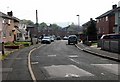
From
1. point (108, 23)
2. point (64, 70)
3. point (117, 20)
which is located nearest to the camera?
point (64, 70)

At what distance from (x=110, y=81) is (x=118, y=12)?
54245mm

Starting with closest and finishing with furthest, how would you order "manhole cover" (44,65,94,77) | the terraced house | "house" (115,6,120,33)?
1. "manhole cover" (44,65,94,77)
2. "house" (115,6,120,33)
3. the terraced house

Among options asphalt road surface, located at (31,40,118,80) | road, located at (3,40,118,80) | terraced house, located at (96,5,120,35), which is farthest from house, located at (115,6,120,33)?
road, located at (3,40,118,80)

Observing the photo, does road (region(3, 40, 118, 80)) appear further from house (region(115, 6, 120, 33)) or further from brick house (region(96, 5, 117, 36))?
brick house (region(96, 5, 117, 36))

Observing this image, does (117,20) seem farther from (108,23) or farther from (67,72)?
(67,72)

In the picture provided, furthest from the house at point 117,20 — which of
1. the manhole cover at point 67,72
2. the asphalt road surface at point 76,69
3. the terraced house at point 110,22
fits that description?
the manhole cover at point 67,72

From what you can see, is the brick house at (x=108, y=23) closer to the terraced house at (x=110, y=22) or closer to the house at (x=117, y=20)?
the terraced house at (x=110, y=22)

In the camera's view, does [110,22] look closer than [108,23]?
Yes

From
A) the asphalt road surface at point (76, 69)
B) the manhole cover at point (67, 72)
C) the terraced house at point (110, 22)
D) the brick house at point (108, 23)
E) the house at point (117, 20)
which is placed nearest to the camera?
the asphalt road surface at point (76, 69)

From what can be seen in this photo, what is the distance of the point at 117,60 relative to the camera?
23.5 meters

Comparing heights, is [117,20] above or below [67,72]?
above

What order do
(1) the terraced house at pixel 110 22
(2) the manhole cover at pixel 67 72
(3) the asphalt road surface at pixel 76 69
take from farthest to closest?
(1) the terraced house at pixel 110 22
(2) the manhole cover at pixel 67 72
(3) the asphalt road surface at pixel 76 69

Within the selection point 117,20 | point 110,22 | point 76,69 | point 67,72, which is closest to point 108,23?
A: point 110,22

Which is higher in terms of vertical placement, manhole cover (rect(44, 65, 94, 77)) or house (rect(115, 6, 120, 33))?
house (rect(115, 6, 120, 33))
